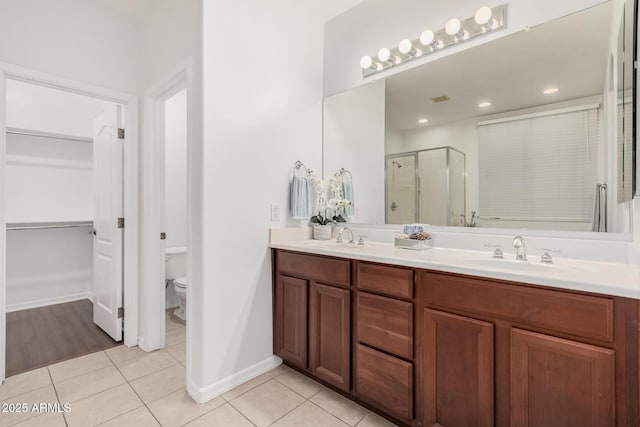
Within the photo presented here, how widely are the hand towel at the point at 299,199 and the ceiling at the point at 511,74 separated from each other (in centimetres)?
80

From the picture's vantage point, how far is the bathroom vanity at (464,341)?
0.99 meters

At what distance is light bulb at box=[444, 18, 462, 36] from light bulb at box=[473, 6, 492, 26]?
96mm

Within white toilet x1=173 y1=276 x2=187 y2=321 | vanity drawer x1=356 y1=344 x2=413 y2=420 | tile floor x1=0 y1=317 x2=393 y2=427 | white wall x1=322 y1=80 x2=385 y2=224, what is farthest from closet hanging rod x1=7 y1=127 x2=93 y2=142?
vanity drawer x1=356 y1=344 x2=413 y2=420

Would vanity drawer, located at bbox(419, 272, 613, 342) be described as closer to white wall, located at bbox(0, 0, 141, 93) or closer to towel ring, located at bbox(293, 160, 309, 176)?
towel ring, located at bbox(293, 160, 309, 176)

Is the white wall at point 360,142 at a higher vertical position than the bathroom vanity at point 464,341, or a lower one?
higher

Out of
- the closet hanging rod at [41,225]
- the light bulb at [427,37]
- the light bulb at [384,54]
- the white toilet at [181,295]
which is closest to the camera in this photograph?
the light bulb at [427,37]

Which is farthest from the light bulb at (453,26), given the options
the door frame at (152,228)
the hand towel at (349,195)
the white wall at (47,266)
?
the white wall at (47,266)

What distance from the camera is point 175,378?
203 cm

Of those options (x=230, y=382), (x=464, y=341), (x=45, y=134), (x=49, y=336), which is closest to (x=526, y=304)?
(x=464, y=341)

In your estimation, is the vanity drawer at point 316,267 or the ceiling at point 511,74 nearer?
the ceiling at point 511,74

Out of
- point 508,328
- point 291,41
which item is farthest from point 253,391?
point 291,41

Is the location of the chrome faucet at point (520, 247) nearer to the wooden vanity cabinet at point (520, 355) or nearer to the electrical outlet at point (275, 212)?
the wooden vanity cabinet at point (520, 355)

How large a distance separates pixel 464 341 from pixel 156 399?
1.76 m

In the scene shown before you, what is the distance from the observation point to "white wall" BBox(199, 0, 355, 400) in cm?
181
